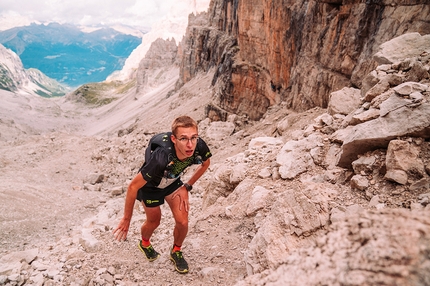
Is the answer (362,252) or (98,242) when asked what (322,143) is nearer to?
(362,252)

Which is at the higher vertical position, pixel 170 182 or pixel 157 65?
pixel 170 182

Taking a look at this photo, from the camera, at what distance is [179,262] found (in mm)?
5250

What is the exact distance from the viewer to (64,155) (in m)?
28.3

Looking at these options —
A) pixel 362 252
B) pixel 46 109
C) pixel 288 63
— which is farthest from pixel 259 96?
pixel 46 109

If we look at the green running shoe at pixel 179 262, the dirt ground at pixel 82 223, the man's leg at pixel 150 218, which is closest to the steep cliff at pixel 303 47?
the dirt ground at pixel 82 223

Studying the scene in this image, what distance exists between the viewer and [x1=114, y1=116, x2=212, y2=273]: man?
176 inches

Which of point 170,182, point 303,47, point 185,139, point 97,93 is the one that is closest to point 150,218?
point 170,182

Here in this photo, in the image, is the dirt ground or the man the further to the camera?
the dirt ground

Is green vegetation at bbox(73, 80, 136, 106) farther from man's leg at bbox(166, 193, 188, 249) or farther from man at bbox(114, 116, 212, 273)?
man's leg at bbox(166, 193, 188, 249)

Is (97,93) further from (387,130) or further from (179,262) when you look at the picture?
(387,130)

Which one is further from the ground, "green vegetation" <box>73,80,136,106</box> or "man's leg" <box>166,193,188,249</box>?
"man's leg" <box>166,193,188,249</box>

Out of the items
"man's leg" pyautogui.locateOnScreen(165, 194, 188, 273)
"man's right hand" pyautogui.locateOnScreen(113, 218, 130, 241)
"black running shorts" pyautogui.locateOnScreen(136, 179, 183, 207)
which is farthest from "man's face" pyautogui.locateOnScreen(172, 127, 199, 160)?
"man's right hand" pyautogui.locateOnScreen(113, 218, 130, 241)

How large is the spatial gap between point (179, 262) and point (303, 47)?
49.4 feet

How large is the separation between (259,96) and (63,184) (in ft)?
Result: 56.6
